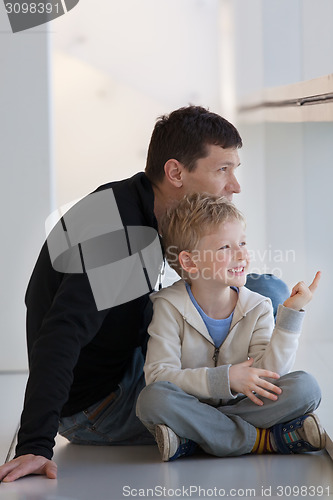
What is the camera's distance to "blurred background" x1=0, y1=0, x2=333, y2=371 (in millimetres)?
2965

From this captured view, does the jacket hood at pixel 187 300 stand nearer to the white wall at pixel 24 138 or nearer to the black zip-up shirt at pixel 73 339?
the black zip-up shirt at pixel 73 339

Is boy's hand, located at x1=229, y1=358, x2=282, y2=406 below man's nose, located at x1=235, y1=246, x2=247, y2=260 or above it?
below

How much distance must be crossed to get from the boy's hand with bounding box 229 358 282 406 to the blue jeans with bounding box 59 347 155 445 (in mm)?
296

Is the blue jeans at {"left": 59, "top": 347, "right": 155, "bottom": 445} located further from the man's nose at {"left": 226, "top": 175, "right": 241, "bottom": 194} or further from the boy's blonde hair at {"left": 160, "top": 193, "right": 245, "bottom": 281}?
the man's nose at {"left": 226, "top": 175, "right": 241, "bottom": 194}

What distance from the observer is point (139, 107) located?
347 centimetres

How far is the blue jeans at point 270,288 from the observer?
2098mm

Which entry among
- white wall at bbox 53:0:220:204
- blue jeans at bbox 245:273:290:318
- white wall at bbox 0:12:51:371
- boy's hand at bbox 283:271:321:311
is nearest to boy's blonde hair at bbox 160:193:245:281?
boy's hand at bbox 283:271:321:311

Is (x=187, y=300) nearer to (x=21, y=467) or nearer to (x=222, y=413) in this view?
(x=222, y=413)

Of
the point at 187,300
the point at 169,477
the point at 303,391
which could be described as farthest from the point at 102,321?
the point at 303,391

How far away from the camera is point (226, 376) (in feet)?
5.50

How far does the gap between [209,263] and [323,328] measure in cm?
109

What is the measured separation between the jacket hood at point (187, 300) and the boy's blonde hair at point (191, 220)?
59mm

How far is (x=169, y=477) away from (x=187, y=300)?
15.7 inches

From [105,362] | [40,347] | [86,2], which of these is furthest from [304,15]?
[40,347]
